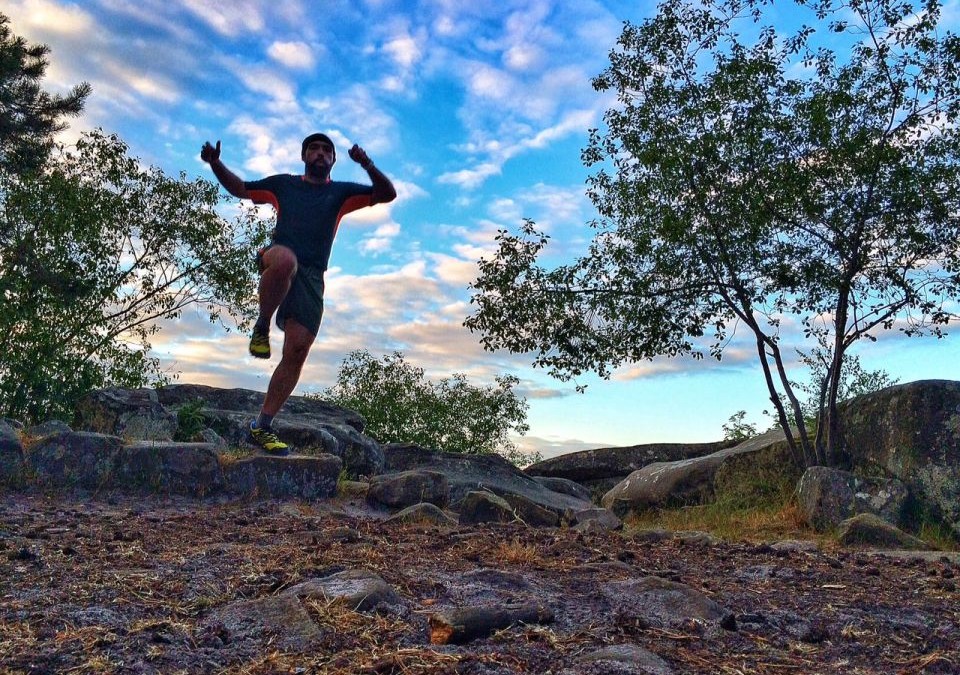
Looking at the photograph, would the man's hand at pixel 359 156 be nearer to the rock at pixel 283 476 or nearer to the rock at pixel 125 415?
the rock at pixel 283 476

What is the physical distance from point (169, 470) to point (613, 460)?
44.3 feet

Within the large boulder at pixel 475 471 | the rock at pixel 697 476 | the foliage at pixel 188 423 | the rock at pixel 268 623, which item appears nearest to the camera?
the rock at pixel 268 623

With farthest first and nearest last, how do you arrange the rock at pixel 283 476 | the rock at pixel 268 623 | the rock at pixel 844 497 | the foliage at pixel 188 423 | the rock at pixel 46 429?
the foliage at pixel 188 423 < the rock at pixel 46 429 < the rock at pixel 844 497 < the rock at pixel 283 476 < the rock at pixel 268 623

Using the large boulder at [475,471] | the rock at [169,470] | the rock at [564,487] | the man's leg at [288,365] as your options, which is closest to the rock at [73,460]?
the rock at [169,470]

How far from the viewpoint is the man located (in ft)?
24.0

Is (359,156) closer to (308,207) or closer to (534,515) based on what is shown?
(308,207)

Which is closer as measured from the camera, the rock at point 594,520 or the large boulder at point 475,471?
the rock at point 594,520

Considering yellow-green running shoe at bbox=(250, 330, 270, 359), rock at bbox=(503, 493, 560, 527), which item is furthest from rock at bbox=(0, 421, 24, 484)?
rock at bbox=(503, 493, 560, 527)

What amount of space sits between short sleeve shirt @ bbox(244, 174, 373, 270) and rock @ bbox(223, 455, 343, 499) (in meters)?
3.44

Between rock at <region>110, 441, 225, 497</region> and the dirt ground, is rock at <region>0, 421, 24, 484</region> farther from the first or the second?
the dirt ground

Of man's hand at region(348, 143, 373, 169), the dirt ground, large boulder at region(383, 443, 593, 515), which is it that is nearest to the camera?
the dirt ground

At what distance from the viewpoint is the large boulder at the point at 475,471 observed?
562 inches

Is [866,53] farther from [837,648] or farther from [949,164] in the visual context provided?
[837,648]

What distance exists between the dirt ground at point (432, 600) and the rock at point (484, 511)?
1804 mm
